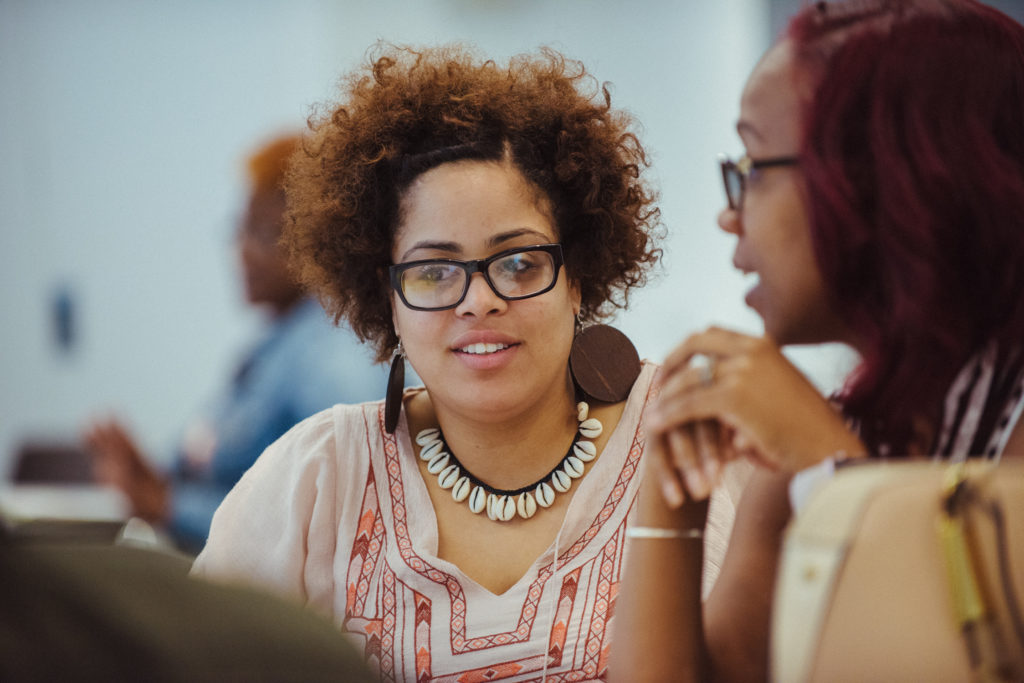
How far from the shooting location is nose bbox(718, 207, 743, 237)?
4.15 ft

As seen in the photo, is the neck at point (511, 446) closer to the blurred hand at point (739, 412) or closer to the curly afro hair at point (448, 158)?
the curly afro hair at point (448, 158)

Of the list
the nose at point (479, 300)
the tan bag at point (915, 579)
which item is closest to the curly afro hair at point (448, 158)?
the nose at point (479, 300)

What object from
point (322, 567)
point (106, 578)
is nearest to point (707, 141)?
point (322, 567)

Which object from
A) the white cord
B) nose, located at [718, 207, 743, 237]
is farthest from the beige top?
nose, located at [718, 207, 743, 237]

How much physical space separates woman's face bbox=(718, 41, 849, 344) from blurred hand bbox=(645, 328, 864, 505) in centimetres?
12

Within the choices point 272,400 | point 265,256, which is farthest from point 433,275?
point 265,256

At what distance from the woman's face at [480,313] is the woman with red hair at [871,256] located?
49 cm

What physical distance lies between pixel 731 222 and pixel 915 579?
57cm

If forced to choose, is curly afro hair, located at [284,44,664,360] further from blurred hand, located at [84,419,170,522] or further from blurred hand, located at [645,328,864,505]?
blurred hand, located at [84,419,170,522]

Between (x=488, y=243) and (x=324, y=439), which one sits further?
(x=324, y=439)

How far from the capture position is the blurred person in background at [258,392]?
106 inches

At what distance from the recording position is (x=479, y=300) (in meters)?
1.64

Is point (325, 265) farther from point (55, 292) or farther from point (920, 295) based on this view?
point (55, 292)

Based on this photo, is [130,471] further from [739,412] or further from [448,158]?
[739,412]
